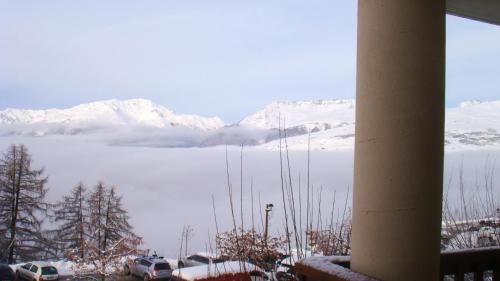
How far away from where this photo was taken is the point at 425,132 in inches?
51.2

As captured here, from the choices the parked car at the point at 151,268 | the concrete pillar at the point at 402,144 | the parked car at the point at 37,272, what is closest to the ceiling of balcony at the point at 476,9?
the concrete pillar at the point at 402,144

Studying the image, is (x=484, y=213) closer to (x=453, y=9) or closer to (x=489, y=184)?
(x=489, y=184)

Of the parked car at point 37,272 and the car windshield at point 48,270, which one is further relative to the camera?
the car windshield at point 48,270

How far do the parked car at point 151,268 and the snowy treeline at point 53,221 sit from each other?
4.10ft

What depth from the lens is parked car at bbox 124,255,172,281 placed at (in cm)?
1587

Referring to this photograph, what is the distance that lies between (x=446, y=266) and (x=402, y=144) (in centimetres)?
73

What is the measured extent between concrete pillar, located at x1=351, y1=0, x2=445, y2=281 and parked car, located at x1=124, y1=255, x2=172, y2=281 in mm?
14363

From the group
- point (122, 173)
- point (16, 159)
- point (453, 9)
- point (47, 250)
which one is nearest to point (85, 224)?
point (47, 250)

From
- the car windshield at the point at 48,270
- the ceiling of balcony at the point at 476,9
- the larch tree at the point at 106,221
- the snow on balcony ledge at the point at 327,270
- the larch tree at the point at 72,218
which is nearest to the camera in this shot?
the snow on balcony ledge at the point at 327,270

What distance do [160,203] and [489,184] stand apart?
→ 374 feet

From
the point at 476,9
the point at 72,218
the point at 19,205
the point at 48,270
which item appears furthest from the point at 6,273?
the point at 72,218

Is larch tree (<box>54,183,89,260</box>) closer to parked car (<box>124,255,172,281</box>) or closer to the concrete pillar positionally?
parked car (<box>124,255,172,281</box>)

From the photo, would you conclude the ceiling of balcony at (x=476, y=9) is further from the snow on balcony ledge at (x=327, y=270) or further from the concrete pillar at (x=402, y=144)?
the snow on balcony ledge at (x=327, y=270)

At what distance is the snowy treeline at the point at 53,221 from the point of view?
2039 cm
